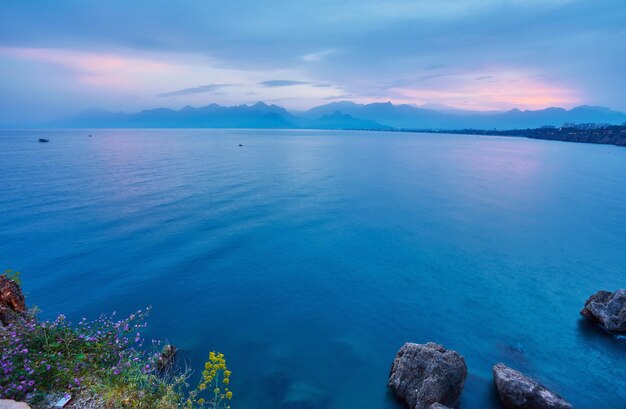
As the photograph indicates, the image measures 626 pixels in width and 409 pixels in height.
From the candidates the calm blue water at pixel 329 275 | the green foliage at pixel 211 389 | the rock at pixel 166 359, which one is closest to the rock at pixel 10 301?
the rock at pixel 166 359

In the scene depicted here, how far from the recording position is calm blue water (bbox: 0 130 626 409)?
15953 mm

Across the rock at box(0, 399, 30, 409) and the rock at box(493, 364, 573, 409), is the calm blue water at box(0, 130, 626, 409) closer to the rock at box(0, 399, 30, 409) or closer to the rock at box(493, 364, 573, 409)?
the rock at box(493, 364, 573, 409)

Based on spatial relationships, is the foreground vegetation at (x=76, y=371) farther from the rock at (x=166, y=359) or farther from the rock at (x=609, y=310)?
the rock at (x=609, y=310)

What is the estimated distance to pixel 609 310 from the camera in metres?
18.5

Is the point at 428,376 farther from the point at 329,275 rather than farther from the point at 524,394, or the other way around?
the point at 329,275

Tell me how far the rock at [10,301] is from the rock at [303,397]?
1057 centimetres

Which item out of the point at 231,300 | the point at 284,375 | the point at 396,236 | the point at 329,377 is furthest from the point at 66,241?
the point at 396,236

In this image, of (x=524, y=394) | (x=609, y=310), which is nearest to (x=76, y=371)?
(x=524, y=394)

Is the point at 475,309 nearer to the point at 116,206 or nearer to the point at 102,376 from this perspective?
the point at 102,376

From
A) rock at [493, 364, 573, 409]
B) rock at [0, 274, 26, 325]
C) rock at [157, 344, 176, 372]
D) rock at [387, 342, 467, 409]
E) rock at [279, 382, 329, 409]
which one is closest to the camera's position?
rock at [0, 274, 26, 325]

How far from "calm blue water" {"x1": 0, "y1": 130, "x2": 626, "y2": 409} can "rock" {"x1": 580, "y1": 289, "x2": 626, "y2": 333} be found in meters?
0.90

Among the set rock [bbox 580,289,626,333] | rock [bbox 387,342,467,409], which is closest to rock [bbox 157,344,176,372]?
rock [bbox 387,342,467,409]

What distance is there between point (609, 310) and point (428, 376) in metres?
14.3

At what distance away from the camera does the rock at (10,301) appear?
434 inches
